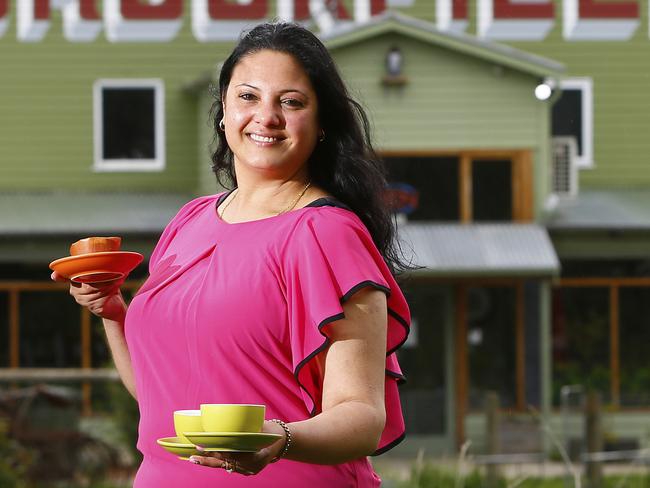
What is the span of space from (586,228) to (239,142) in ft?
65.0

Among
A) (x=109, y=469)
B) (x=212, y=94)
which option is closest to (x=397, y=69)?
(x=109, y=469)

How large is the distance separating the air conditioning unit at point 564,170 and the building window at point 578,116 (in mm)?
1610

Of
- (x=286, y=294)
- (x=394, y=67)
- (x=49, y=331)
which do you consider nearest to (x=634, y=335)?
(x=394, y=67)

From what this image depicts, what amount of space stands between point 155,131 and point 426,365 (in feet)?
17.2

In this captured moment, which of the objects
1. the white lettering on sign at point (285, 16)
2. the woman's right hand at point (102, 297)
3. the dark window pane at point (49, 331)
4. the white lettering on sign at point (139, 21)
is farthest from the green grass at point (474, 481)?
the white lettering on sign at point (139, 21)

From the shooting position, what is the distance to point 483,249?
843 inches

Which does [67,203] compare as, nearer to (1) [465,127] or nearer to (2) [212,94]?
(1) [465,127]

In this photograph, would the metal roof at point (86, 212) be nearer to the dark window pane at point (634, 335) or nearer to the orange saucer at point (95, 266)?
the dark window pane at point (634, 335)

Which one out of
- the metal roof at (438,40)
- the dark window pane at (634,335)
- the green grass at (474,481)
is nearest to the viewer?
the green grass at (474,481)

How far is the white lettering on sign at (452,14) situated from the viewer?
2470 centimetres

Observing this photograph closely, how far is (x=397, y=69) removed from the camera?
72.0 feet

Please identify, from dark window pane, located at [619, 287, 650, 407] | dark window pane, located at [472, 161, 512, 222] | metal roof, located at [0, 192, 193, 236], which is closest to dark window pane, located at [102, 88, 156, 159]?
metal roof, located at [0, 192, 193, 236]

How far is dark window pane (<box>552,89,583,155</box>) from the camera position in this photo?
2464 centimetres

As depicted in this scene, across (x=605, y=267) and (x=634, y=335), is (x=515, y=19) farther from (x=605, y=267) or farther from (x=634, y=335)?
(x=634, y=335)
